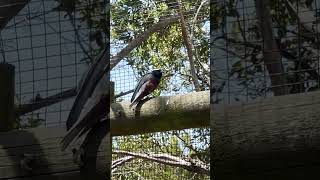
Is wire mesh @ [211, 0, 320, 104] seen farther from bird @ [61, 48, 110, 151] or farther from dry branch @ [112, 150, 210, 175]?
dry branch @ [112, 150, 210, 175]

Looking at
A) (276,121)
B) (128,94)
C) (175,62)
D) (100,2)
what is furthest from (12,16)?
(175,62)

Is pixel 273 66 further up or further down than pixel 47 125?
further up

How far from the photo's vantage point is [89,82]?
4.22 feet

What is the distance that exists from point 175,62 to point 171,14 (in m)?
0.18

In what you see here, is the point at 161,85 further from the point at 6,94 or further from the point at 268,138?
the point at 268,138

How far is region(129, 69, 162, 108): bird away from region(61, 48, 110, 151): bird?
393 mm

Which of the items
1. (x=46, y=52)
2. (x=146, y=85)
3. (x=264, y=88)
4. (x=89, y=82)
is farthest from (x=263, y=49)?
(x=146, y=85)

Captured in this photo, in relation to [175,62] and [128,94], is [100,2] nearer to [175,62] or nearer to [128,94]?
[128,94]

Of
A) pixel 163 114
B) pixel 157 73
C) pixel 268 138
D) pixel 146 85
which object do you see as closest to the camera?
pixel 268 138

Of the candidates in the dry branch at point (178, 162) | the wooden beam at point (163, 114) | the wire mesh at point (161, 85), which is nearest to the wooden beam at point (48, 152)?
the wooden beam at point (163, 114)

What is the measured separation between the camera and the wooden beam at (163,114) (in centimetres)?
160

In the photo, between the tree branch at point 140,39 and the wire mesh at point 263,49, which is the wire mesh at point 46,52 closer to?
the wire mesh at point 263,49

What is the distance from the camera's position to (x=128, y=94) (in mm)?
1774

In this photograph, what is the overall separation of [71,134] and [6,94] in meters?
0.19
